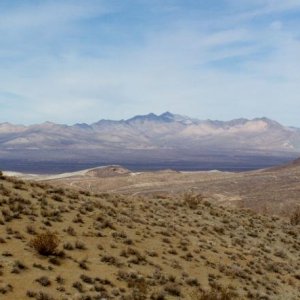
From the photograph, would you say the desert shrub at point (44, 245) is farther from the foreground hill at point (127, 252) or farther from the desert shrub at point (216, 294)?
the desert shrub at point (216, 294)

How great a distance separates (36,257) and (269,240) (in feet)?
68.1

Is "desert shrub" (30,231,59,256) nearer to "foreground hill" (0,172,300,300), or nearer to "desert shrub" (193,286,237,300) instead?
"foreground hill" (0,172,300,300)

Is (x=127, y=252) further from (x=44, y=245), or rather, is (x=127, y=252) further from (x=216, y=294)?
(x=216, y=294)

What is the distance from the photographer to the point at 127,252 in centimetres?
2291

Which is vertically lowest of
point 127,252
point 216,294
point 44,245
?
point 216,294

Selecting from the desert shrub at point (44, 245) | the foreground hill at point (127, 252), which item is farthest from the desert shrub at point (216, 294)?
the desert shrub at point (44, 245)

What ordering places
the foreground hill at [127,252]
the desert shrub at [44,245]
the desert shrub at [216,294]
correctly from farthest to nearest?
the desert shrub at [44,245] < the desert shrub at [216,294] < the foreground hill at [127,252]

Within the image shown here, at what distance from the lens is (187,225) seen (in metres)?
33.7

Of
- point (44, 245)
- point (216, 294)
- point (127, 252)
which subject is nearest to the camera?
point (216, 294)

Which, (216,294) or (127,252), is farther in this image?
(127,252)

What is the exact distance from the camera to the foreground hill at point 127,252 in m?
18.0

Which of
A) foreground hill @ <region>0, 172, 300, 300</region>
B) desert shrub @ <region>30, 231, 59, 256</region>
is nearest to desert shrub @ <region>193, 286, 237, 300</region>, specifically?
foreground hill @ <region>0, 172, 300, 300</region>

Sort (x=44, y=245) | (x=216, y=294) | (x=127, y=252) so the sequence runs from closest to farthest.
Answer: (x=216, y=294)
(x=44, y=245)
(x=127, y=252)

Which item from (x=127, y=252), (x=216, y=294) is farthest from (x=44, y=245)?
(x=216, y=294)
